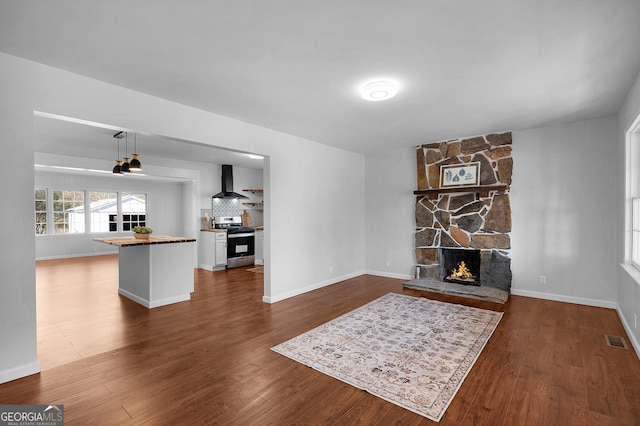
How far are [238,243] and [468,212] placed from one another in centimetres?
512

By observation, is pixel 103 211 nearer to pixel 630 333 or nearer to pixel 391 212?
pixel 391 212

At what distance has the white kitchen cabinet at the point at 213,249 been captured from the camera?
723cm

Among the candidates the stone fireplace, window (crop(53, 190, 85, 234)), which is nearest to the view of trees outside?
window (crop(53, 190, 85, 234))

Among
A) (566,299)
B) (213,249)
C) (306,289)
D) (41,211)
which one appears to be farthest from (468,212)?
(41,211)

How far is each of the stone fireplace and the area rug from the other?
52.2 inches

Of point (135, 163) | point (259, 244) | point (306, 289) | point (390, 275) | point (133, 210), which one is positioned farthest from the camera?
point (133, 210)

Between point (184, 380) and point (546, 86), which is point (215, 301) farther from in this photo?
point (546, 86)

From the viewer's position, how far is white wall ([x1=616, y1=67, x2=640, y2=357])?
9.56ft

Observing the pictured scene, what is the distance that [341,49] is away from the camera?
241cm

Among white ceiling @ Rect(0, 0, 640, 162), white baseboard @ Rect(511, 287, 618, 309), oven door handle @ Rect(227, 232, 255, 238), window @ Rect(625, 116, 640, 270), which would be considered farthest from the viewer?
oven door handle @ Rect(227, 232, 255, 238)

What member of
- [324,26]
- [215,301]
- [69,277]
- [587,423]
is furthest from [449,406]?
[69,277]

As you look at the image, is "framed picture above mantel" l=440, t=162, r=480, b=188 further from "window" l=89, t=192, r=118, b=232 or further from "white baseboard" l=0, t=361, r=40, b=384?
"window" l=89, t=192, r=118, b=232

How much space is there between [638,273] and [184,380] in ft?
13.9

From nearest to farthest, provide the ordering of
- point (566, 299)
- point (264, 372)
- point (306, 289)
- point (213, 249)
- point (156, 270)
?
point (264, 372) → point (156, 270) → point (566, 299) → point (306, 289) → point (213, 249)
